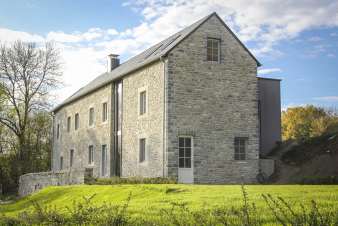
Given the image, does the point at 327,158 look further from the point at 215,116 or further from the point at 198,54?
the point at 198,54

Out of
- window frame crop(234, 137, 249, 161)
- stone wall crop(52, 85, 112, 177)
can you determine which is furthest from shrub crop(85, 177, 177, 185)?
window frame crop(234, 137, 249, 161)

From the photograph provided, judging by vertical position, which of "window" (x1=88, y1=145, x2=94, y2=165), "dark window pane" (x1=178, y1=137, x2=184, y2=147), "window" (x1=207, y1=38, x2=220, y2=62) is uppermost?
"window" (x1=207, y1=38, x2=220, y2=62)

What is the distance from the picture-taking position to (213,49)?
23.3m

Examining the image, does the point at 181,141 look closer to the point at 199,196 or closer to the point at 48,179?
the point at 199,196

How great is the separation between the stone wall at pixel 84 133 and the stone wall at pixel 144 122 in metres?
2.13

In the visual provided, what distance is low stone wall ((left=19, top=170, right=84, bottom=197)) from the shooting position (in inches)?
921

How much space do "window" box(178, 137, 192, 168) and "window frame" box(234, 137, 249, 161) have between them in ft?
8.56

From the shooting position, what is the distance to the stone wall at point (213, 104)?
72.2 ft

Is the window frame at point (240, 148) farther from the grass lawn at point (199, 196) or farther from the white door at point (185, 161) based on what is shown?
the grass lawn at point (199, 196)

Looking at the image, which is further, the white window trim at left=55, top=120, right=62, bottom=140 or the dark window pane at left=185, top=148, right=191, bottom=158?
the white window trim at left=55, top=120, right=62, bottom=140

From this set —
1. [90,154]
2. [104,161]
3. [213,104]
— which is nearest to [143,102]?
[213,104]

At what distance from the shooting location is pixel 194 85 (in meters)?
22.5

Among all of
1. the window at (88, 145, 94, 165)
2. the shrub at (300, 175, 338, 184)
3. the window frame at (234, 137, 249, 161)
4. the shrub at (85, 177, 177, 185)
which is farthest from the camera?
the window at (88, 145, 94, 165)

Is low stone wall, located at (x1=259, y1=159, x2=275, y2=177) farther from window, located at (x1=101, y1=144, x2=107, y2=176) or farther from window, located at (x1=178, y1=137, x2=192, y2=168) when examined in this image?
window, located at (x1=101, y1=144, x2=107, y2=176)
